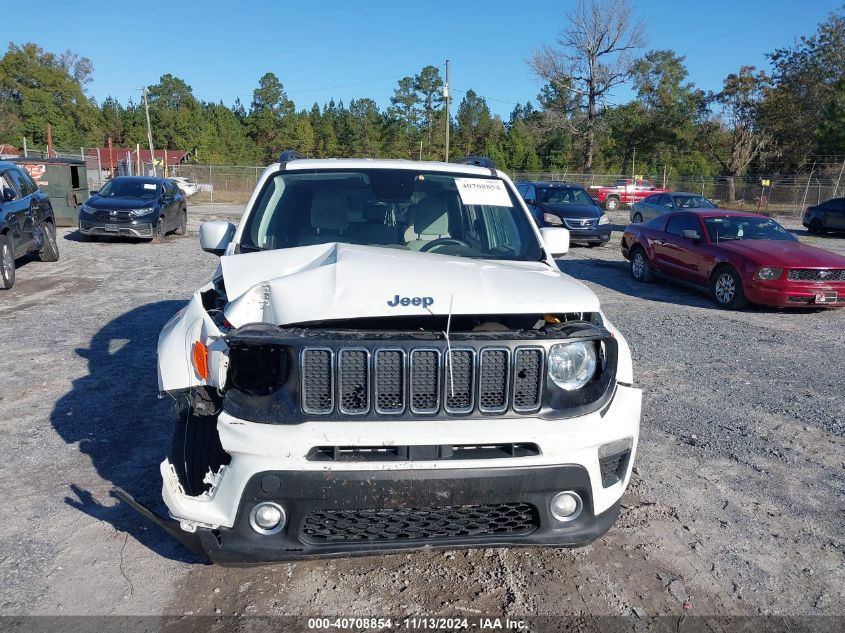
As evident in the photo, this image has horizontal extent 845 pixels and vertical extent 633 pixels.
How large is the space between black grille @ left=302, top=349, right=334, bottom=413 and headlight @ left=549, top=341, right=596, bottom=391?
926 mm

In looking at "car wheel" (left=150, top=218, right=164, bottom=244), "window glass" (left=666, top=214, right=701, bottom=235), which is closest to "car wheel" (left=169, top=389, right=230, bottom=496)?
"window glass" (left=666, top=214, right=701, bottom=235)

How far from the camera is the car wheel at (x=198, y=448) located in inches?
113

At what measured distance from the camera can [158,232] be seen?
17.7 m

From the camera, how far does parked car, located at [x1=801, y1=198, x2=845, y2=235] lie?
81.3ft

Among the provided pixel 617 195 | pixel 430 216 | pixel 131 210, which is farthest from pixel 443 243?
pixel 617 195

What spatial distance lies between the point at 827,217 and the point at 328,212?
26130 mm

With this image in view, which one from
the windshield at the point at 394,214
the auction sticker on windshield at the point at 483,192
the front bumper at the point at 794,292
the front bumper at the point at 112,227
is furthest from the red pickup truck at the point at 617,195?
the windshield at the point at 394,214

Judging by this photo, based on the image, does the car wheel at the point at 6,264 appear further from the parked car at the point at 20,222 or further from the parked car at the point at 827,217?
the parked car at the point at 827,217

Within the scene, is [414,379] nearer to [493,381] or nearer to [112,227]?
[493,381]

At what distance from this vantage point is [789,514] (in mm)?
3986

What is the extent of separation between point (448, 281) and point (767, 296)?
8.61 m

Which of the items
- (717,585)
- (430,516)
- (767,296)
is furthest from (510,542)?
(767,296)

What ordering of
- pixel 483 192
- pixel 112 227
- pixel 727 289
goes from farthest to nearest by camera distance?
pixel 112 227, pixel 727 289, pixel 483 192

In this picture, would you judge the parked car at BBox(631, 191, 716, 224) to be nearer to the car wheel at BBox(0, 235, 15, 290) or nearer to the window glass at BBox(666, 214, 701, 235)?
the window glass at BBox(666, 214, 701, 235)
